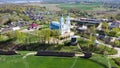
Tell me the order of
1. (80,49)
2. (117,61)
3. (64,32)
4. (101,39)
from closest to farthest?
1. (117,61)
2. (80,49)
3. (101,39)
4. (64,32)

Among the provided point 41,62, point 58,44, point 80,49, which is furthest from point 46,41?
point 41,62

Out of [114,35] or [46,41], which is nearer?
[46,41]

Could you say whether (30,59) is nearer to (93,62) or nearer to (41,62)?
(41,62)

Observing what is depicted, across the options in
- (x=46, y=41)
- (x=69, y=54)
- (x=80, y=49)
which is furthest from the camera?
(x=46, y=41)

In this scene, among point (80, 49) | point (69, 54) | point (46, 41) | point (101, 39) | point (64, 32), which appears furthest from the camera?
point (64, 32)

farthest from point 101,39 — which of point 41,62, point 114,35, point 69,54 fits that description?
point 41,62

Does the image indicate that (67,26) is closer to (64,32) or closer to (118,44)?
(64,32)
